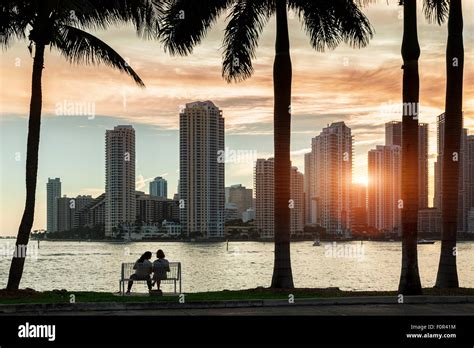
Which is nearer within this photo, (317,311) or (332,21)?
(317,311)

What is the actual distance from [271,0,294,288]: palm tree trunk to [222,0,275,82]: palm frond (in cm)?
82

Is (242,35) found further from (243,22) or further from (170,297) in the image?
(170,297)

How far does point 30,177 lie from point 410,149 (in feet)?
37.2

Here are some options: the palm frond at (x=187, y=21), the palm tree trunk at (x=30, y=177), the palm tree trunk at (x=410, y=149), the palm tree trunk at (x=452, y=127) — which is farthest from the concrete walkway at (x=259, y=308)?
the palm frond at (x=187, y=21)

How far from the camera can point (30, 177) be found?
893 inches

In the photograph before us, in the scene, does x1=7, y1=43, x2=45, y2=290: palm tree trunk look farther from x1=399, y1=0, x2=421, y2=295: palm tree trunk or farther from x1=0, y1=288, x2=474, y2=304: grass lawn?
x1=399, y1=0, x2=421, y2=295: palm tree trunk

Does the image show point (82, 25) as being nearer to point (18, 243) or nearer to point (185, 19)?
point (185, 19)

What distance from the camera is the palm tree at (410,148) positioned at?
69.5ft

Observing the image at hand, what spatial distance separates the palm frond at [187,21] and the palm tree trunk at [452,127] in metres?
7.24

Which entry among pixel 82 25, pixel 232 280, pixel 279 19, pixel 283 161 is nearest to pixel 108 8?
pixel 82 25

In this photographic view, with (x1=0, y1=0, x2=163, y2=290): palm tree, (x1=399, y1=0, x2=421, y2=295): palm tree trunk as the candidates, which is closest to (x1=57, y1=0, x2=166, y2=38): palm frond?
(x1=0, y1=0, x2=163, y2=290): palm tree

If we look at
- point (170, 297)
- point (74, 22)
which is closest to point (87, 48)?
point (74, 22)

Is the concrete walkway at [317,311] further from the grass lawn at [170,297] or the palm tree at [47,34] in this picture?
the palm tree at [47,34]
